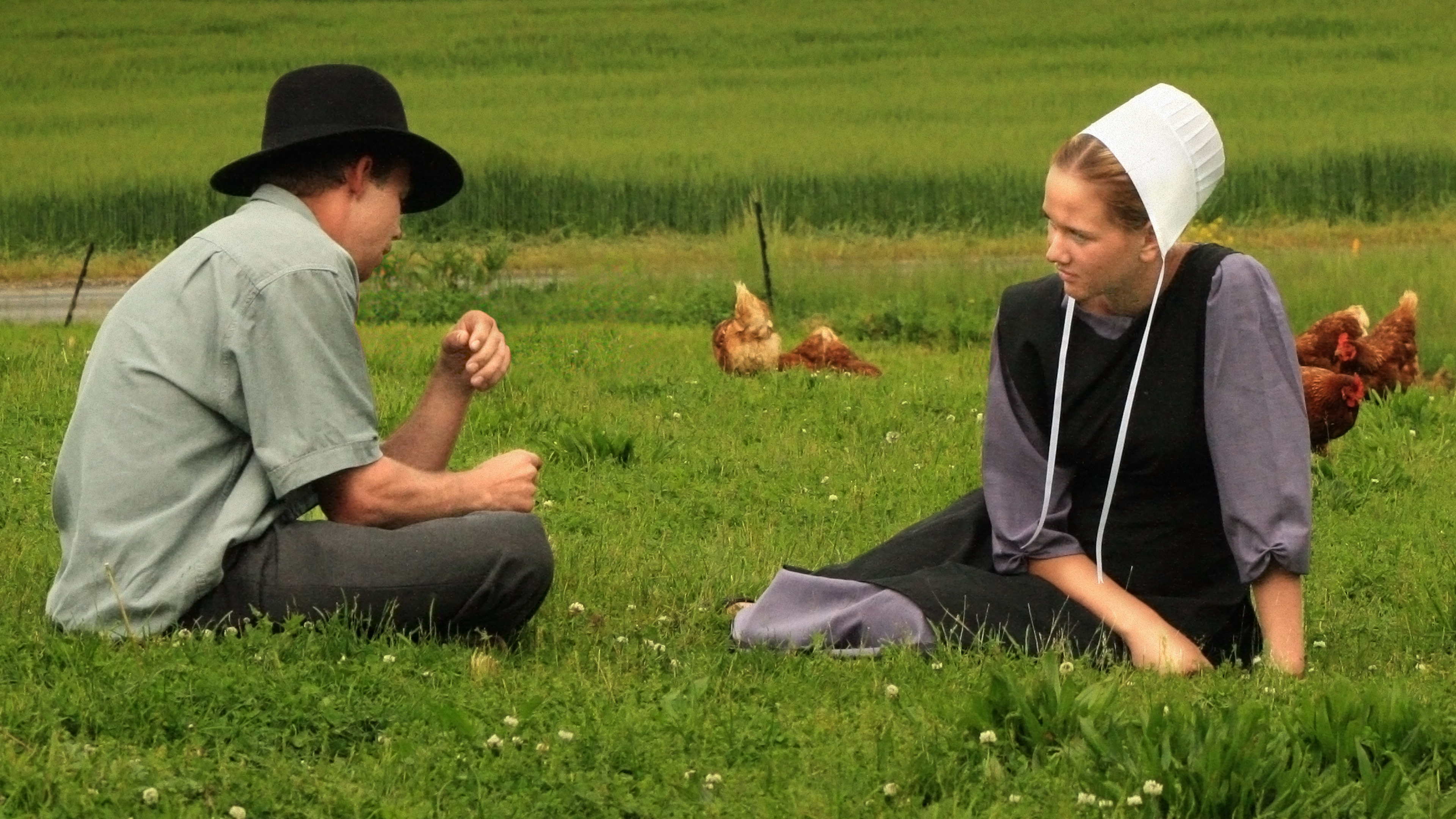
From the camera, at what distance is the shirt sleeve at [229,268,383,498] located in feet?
13.3

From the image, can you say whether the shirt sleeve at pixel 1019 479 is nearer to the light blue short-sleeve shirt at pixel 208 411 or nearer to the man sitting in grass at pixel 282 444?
the man sitting in grass at pixel 282 444

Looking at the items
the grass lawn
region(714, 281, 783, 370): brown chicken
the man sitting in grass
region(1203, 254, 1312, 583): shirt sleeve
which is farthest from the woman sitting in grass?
region(714, 281, 783, 370): brown chicken

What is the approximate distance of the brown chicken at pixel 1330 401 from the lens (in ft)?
25.6

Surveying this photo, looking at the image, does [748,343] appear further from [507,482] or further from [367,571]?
[367,571]

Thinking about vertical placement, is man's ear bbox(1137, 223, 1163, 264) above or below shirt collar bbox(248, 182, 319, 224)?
below

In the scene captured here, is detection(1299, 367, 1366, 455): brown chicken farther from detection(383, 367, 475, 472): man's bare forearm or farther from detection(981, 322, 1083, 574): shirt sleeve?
detection(383, 367, 475, 472): man's bare forearm

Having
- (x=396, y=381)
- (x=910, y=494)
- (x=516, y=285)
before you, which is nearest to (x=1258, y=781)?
(x=910, y=494)

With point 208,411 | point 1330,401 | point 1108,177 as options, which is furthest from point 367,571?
point 1330,401

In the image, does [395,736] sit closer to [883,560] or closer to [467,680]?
[467,680]

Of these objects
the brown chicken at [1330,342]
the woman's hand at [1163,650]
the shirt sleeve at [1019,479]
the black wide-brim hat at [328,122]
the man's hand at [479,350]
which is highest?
the black wide-brim hat at [328,122]

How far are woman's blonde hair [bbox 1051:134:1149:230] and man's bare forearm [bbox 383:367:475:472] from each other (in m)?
1.74

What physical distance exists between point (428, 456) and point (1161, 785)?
91.7 inches

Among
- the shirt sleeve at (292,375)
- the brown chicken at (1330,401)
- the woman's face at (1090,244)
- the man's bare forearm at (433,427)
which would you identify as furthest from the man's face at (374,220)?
the brown chicken at (1330,401)

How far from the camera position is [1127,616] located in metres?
4.58
